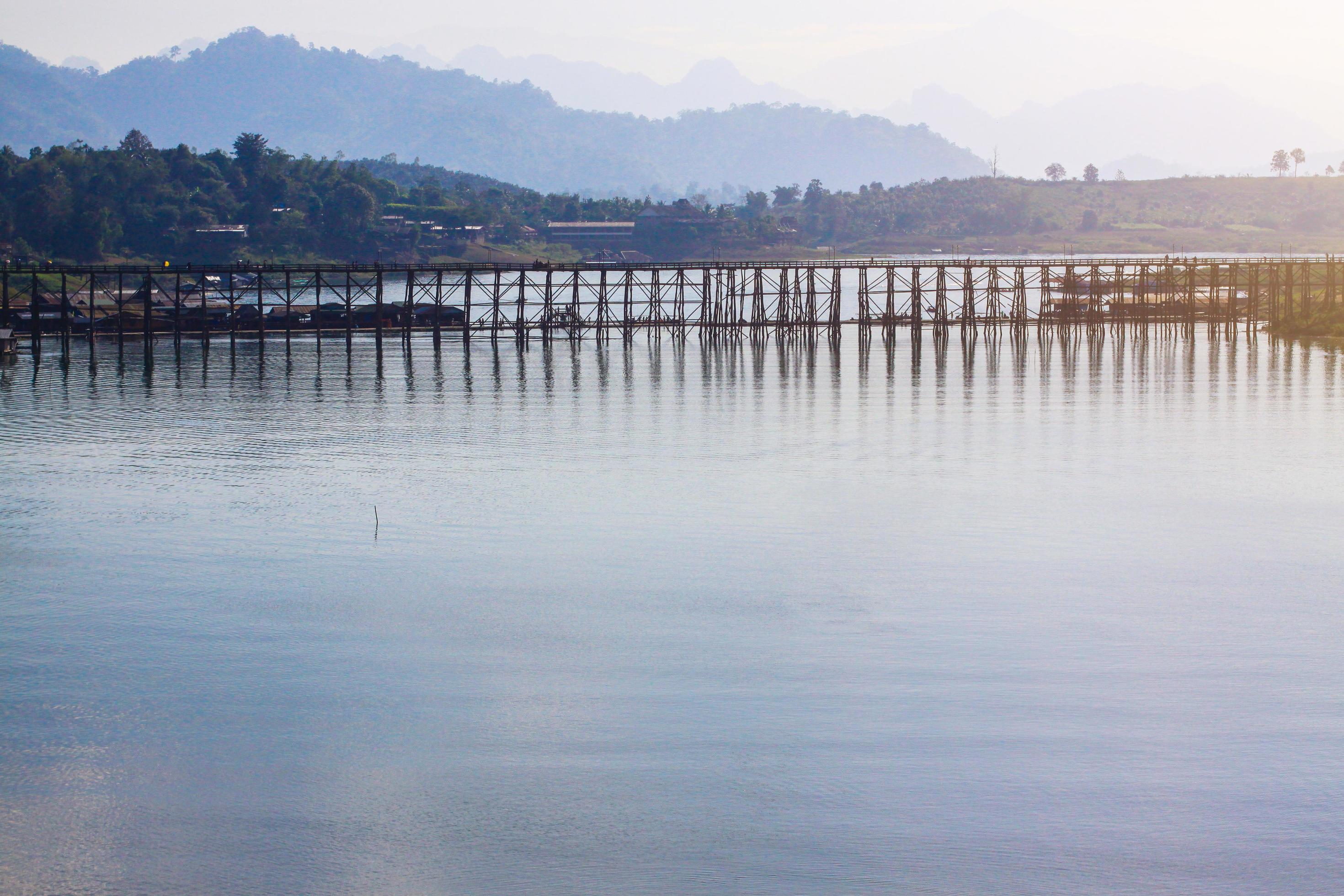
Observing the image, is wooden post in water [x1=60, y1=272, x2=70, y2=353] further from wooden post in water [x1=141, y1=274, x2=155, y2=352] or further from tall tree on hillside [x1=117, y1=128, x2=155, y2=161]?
tall tree on hillside [x1=117, y1=128, x2=155, y2=161]

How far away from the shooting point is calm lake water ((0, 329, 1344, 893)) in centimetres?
1291

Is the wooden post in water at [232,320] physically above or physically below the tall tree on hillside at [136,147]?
below

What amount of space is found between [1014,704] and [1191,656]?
3610mm

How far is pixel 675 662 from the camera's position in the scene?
1797 cm

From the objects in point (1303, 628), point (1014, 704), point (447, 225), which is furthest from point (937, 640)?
point (447, 225)

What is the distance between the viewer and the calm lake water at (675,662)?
42.3 ft

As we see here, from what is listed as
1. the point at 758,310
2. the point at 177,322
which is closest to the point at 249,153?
the point at 177,322

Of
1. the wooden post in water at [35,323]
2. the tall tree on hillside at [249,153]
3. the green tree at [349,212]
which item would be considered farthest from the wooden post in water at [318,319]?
the tall tree on hillside at [249,153]

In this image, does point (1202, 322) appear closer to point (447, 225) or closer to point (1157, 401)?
point (1157, 401)

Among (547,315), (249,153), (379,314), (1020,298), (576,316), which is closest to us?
(379,314)

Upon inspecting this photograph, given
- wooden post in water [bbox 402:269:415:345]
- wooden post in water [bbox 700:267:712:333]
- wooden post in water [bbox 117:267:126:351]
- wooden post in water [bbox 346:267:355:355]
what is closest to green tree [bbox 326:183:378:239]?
wooden post in water [bbox 117:267:126:351]

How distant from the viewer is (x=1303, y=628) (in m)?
19.3

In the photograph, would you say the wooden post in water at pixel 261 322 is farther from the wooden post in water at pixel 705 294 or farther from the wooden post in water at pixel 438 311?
the wooden post in water at pixel 705 294

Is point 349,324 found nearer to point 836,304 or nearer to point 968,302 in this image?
point 836,304
